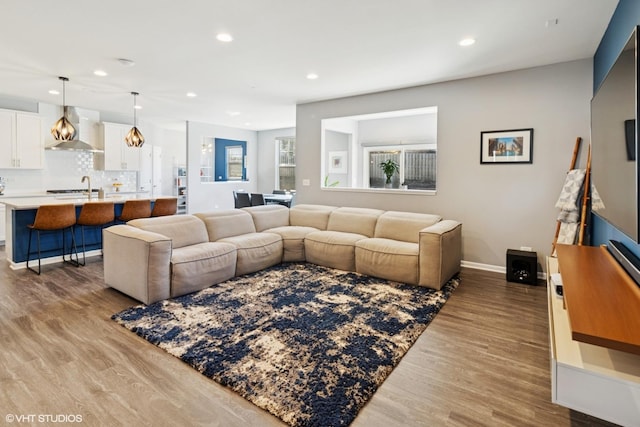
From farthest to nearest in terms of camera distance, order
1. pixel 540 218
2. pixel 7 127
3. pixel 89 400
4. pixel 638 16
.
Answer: pixel 7 127
pixel 540 218
pixel 638 16
pixel 89 400

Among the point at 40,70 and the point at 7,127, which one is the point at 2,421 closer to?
the point at 40,70

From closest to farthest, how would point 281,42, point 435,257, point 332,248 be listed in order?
point 281,42, point 435,257, point 332,248

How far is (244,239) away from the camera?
14.0 ft

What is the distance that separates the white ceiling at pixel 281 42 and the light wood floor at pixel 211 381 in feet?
8.71

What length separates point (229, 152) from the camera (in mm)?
9898

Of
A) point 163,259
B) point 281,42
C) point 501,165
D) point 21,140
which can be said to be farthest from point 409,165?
point 21,140

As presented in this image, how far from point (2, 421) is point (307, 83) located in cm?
469

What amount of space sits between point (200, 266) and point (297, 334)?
58.4 inches

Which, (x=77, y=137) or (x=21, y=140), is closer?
(x=21, y=140)

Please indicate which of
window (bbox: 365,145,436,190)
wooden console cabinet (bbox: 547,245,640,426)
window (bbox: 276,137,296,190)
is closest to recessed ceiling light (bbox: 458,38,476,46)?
wooden console cabinet (bbox: 547,245,640,426)

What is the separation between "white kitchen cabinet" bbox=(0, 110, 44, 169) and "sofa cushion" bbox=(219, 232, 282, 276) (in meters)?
4.96

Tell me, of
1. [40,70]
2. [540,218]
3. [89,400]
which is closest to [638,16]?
[540,218]

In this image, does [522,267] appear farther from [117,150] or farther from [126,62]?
[117,150]

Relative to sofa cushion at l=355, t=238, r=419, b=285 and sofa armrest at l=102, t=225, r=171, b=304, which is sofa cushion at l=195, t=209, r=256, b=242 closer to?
sofa armrest at l=102, t=225, r=171, b=304
